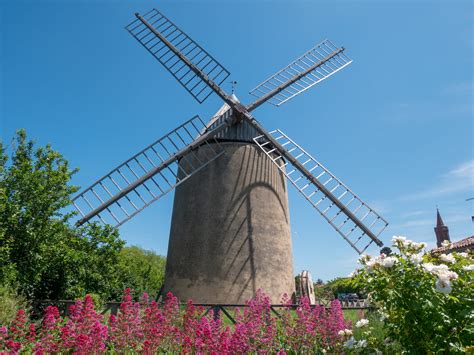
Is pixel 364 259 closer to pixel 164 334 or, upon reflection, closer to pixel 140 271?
pixel 164 334

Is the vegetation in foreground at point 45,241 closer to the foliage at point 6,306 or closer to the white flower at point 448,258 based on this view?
the foliage at point 6,306

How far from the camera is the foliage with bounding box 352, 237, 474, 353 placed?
3.01 metres

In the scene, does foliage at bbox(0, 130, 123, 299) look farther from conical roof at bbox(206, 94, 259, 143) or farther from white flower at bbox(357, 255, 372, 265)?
white flower at bbox(357, 255, 372, 265)

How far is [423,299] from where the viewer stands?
3.04 meters

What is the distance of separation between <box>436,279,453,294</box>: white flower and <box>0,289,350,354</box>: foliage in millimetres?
1194

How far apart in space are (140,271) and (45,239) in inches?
752

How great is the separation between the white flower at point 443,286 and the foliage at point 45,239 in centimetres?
875

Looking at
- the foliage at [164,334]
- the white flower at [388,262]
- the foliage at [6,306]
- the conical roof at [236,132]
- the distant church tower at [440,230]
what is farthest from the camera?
the distant church tower at [440,230]

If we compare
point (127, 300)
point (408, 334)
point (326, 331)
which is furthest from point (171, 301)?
point (408, 334)

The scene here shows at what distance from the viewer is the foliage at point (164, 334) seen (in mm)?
3594

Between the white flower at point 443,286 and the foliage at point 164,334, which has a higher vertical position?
the white flower at point 443,286

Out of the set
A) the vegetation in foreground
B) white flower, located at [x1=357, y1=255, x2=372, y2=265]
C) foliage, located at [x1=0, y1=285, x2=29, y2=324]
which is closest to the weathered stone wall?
the vegetation in foreground

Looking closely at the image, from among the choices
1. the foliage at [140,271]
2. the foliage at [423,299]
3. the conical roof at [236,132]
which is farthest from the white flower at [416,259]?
the foliage at [140,271]

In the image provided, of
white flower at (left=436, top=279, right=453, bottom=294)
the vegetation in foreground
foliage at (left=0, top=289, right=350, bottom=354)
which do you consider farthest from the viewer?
the vegetation in foreground
